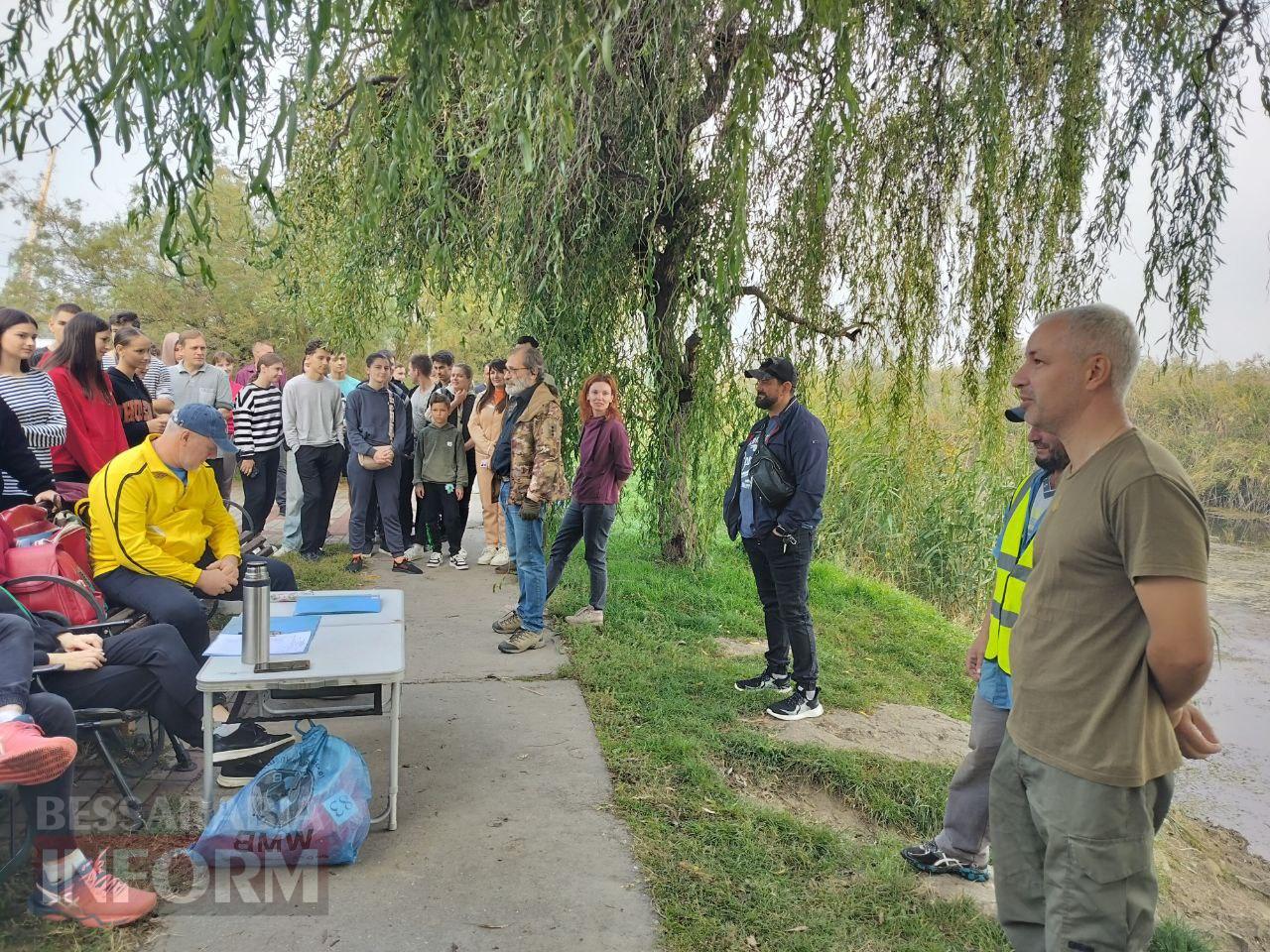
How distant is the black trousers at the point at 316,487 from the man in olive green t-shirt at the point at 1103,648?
6655mm

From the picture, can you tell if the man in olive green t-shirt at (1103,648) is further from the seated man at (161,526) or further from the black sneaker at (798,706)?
the seated man at (161,526)

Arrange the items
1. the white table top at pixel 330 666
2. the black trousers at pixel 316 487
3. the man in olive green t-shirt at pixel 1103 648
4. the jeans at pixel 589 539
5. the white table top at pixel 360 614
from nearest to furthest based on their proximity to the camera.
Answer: the man in olive green t-shirt at pixel 1103 648, the white table top at pixel 330 666, the white table top at pixel 360 614, the jeans at pixel 589 539, the black trousers at pixel 316 487

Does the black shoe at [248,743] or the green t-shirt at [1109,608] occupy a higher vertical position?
the green t-shirt at [1109,608]

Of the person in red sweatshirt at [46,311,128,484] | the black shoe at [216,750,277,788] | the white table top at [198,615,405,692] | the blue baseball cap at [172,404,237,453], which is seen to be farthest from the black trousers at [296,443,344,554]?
the black shoe at [216,750,277,788]

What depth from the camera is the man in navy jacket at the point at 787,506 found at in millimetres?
4762

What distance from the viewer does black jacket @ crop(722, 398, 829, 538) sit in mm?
4746

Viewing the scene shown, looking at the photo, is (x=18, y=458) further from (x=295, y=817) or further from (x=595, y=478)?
(x=595, y=478)

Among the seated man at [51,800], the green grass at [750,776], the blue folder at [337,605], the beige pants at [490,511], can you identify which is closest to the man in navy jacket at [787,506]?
the green grass at [750,776]

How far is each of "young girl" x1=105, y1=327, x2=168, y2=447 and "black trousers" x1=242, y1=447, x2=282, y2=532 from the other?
4.64 ft

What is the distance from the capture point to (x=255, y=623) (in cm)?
321

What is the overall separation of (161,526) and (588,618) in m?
3.07

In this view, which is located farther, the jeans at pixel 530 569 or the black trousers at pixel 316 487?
the black trousers at pixel 316 487

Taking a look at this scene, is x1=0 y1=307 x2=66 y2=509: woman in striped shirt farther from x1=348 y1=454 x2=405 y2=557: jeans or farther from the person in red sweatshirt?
x1=348 y1=454 x2=405 y2=557: jeans

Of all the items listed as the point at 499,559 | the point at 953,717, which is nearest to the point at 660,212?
the point at 499,559
